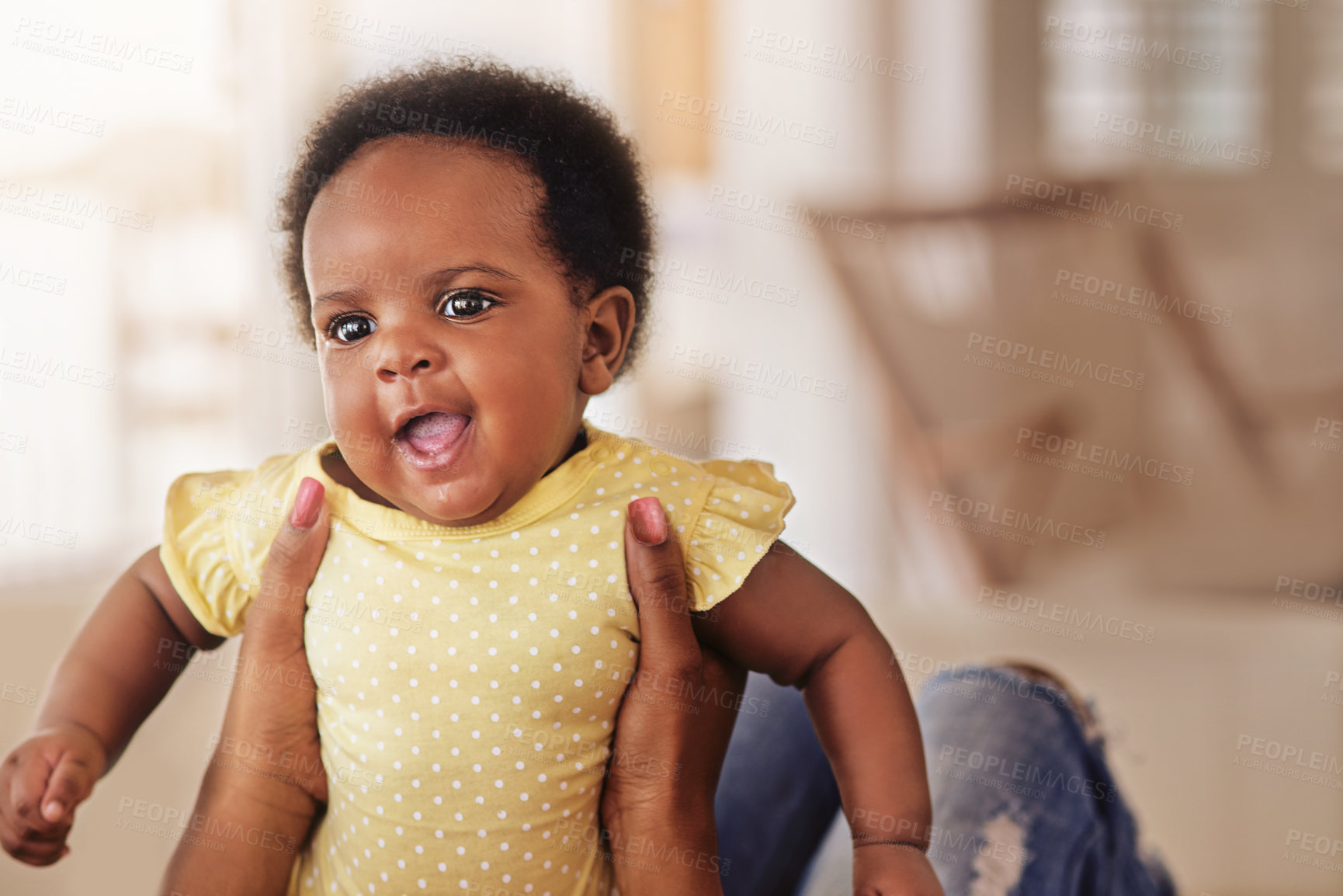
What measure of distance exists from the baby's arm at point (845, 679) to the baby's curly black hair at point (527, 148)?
0.21 metres

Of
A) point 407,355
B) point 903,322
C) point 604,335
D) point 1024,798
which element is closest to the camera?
point 407,355

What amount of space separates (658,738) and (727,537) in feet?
0.42

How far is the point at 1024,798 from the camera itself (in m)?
0.86

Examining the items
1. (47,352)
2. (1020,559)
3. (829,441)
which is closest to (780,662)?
(47,352)

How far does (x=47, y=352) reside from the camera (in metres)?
1.60

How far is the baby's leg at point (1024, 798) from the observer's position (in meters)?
0.82

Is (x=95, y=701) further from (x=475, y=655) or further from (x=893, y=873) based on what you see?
(x=893, y=873)

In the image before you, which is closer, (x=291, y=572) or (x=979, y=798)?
(x=291, y=572)

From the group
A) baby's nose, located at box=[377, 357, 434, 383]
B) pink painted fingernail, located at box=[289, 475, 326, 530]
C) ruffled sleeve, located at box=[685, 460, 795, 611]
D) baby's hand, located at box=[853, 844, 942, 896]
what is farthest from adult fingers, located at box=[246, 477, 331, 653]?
baby's hand, located at box=[853, 844, 942, 896]

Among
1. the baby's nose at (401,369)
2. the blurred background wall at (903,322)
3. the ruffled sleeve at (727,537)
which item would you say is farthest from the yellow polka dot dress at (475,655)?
the blurred background wall at (903,322)

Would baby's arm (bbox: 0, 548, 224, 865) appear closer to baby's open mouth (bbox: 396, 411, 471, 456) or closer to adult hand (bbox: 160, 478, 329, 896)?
adult hand (bbox: 160, 478, 329, 896)

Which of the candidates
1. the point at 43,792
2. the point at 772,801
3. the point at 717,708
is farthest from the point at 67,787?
the point at 772,801

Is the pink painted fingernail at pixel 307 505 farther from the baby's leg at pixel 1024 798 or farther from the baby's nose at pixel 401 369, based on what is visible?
the baby's leg at pixel 1024 798

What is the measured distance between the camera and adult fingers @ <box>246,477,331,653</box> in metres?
A: 0.64
